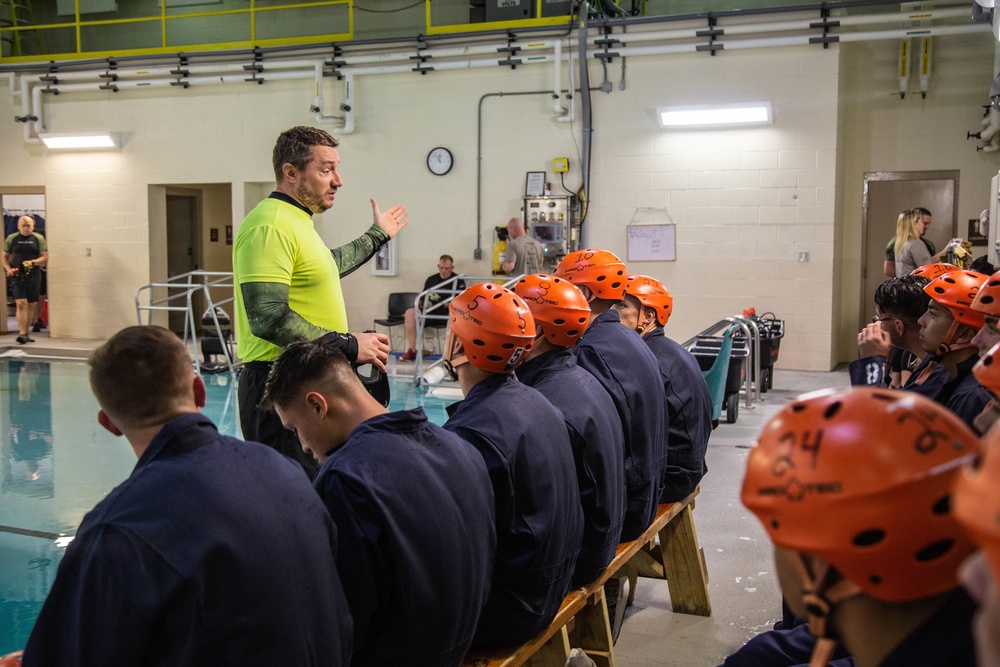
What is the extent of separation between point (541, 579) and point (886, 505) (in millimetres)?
1604

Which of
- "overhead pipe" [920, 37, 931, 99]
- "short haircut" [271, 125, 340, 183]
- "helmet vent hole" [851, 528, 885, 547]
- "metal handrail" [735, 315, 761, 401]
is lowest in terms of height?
"metal handrail" [735, 315, 761, 401]

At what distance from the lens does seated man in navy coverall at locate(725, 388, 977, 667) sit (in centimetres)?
100

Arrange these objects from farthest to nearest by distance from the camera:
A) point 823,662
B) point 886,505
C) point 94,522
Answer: point 94,522 → point 823,662 → point 886,505

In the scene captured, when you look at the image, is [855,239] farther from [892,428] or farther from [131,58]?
[892,428]

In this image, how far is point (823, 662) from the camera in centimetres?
118

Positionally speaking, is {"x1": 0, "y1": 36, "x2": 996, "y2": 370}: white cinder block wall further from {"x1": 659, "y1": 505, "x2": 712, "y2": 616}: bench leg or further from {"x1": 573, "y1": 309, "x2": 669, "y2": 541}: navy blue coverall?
{"x1": 573, "y1": 309, "x2": 669, "y2": 541}: navy blue coverall

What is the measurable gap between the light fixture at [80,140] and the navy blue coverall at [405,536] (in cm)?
1271

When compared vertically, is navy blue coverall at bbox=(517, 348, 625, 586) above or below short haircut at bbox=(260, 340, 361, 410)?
below

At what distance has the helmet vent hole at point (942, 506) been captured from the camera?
1.00 m

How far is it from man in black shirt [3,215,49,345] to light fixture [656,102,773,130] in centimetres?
894

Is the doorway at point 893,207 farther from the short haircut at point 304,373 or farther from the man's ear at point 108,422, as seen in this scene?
the man's ear at point 108,422

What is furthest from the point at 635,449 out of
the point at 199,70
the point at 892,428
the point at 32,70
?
the point at 32,70

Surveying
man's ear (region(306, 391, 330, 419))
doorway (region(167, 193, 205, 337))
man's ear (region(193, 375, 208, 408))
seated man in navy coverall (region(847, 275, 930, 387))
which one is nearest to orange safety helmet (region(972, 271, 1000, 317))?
seated man in navy coverall (region(847, 275, 930, 387))

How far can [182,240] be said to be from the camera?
15.1 meters
